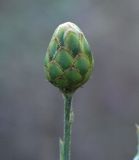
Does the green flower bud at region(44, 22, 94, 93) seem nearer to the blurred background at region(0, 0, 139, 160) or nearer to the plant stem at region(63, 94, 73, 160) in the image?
the plant stem at region(63, 94, 73, 160)

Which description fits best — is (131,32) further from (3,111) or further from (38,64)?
(3,111)

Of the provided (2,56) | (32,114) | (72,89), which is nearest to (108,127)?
(32,114)

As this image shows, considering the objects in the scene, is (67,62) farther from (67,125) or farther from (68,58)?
(67,125)

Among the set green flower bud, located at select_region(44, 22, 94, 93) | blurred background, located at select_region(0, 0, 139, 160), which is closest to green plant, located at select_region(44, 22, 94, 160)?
green flower bud, located at select_region(44, 22, 94, 93)

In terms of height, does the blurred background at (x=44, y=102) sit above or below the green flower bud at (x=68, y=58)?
below

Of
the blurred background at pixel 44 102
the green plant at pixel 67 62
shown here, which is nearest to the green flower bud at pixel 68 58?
the green plant at pixel 67 62

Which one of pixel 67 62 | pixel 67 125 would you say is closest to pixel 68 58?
pixel 67 62

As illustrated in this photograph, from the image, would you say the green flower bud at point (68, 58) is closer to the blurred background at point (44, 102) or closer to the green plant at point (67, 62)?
the green plant at point (67, 62)
